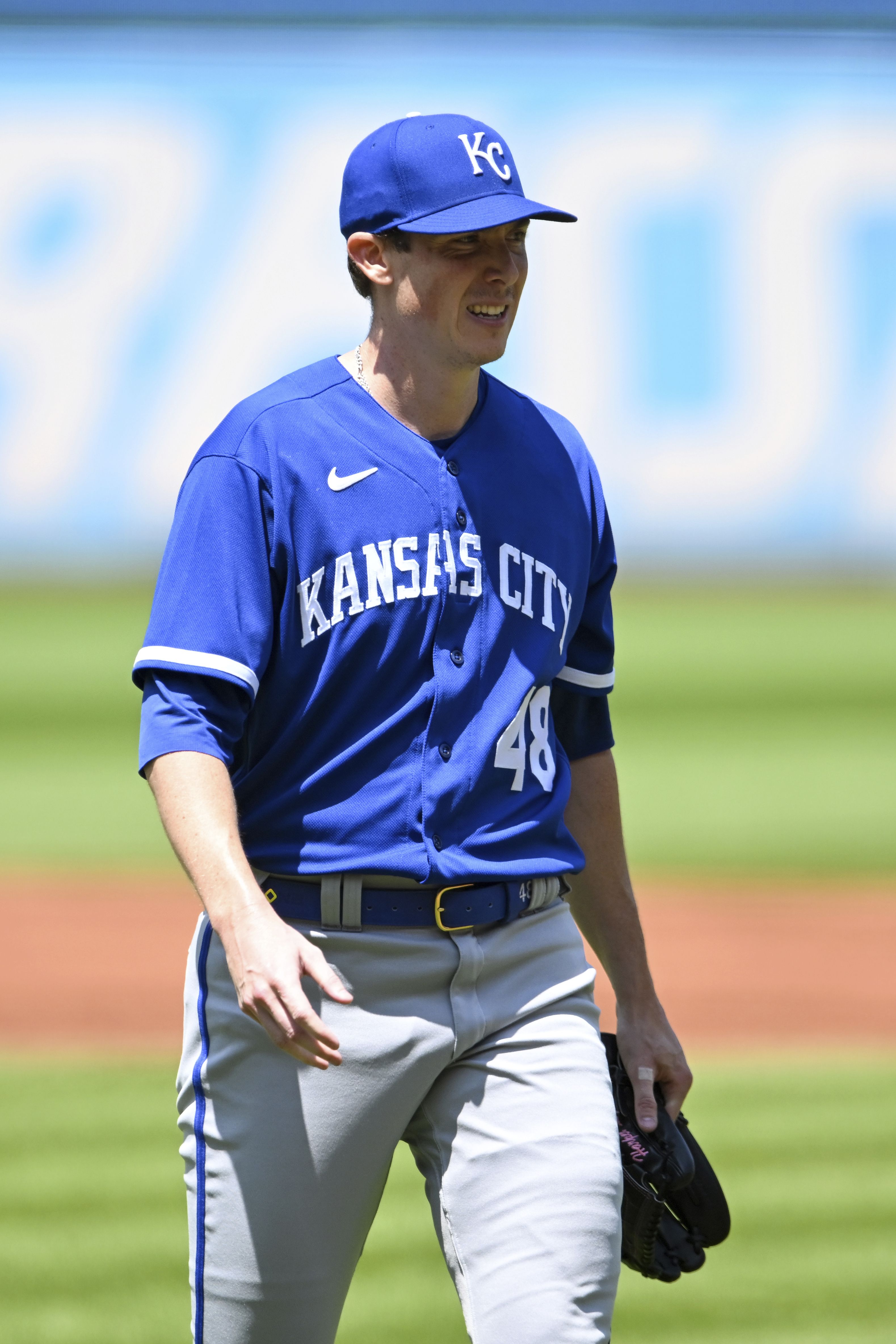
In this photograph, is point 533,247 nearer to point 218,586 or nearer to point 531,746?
point 531,746

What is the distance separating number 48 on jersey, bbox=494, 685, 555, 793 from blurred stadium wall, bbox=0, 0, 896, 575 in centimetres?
2048

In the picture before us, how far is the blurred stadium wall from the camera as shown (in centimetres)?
2303

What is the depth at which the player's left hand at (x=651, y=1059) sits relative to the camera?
2701 millimetres

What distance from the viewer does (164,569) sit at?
234 centimetres

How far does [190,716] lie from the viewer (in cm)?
224

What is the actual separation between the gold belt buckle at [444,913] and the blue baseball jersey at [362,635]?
26 millimetres

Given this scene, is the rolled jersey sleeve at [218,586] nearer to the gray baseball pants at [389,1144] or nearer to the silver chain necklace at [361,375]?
the silver chain necklace at [361,375]

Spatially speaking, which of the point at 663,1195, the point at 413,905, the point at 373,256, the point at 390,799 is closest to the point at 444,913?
the point at 413,905

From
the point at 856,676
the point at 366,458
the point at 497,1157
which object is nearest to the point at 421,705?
the point at 366,458

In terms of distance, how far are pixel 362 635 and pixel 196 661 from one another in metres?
0.25

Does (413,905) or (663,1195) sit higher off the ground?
(413,905)

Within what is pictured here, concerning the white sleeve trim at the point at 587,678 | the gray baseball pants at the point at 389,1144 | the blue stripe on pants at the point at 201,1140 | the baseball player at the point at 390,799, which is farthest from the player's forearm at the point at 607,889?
the blue stripe on pants at the point at 201,1140

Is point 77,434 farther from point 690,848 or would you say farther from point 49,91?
point 690,848

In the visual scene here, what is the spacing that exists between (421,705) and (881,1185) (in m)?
2.92
